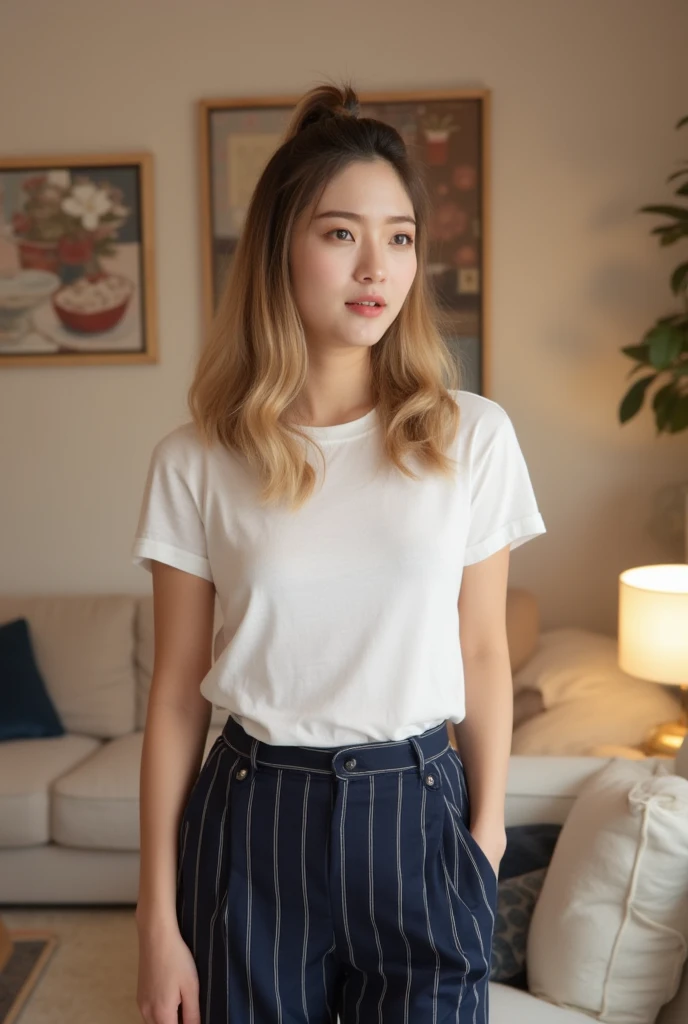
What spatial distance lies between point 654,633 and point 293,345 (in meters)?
1.68

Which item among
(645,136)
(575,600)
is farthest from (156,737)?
(645,136)

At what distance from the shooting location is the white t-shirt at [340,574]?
1158mm

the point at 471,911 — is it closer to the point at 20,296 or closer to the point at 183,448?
the point at 183,448

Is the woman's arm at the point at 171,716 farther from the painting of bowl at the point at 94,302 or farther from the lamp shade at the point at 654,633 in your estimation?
the painting of bowl at the point at 94,302

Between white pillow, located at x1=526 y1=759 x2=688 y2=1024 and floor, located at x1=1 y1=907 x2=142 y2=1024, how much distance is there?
3.82ft

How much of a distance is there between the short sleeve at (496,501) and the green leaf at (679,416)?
1928 mm

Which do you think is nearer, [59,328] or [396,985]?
[396,985]

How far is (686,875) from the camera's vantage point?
1694mm

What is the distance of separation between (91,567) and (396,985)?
9.27 ft

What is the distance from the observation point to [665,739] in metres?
2.68

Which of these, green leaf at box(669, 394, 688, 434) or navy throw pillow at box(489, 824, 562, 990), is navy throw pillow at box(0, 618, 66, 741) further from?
green leaf at box(669, 394, 688, 434)

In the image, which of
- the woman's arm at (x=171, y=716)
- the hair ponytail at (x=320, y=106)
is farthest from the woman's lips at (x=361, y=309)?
the woman's arm at (x=171, y=716)

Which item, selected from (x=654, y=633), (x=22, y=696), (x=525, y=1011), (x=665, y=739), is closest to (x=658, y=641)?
(x=654, y=633)

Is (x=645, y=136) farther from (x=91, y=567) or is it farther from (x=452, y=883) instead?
(x=452, y=883)
